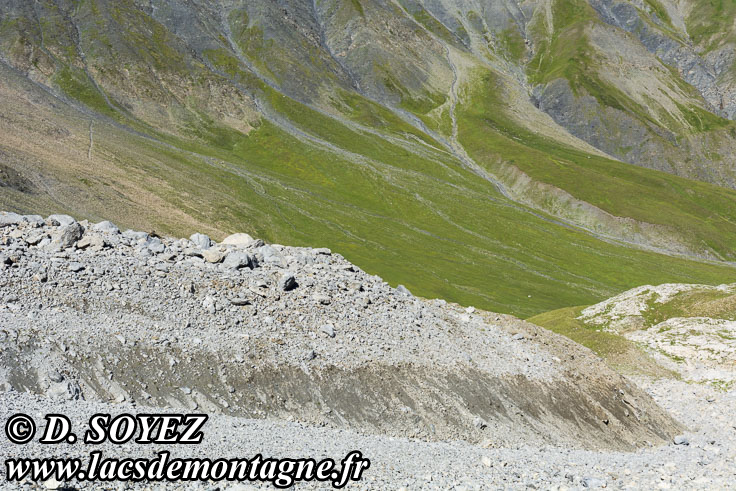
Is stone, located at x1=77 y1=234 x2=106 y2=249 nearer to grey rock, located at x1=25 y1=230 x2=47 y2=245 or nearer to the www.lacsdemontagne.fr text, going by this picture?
grey rock, located at x1=25 y1=230 x2=47 y2=245

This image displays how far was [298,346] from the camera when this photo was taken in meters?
28.3

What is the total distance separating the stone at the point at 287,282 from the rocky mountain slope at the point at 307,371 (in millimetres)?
104

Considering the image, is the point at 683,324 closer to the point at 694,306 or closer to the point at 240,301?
the point at 694,306

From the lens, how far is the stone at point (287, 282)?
105 ft

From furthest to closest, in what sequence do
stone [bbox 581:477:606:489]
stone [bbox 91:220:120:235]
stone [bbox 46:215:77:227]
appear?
stone [bbox 91:220:120:235] < stone [bbox 46:215:77:227] < stone [bbox 581:477:606:489]

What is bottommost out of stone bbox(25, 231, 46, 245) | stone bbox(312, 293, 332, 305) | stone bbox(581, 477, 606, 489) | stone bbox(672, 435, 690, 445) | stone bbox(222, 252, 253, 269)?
stone bbox(25, 231, 46, 245)

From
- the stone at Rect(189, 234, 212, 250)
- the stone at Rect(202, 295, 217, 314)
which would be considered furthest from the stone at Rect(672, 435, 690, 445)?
the stone at Rect(189, 234, 212, 250)

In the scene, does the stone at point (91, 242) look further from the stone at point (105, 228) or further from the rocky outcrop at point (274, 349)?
the stone at point (105, 228)

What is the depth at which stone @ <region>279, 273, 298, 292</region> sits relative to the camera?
32125mm

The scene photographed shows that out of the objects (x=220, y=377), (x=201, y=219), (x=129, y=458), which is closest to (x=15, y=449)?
(x=129, y=458)

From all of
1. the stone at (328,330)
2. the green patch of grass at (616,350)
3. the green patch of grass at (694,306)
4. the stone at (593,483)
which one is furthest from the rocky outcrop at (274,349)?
the green patch of grass at (694,306)

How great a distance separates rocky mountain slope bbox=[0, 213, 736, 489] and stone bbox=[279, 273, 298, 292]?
10cm

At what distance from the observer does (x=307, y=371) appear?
1069 inches

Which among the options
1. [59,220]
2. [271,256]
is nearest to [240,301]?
[271,256]
